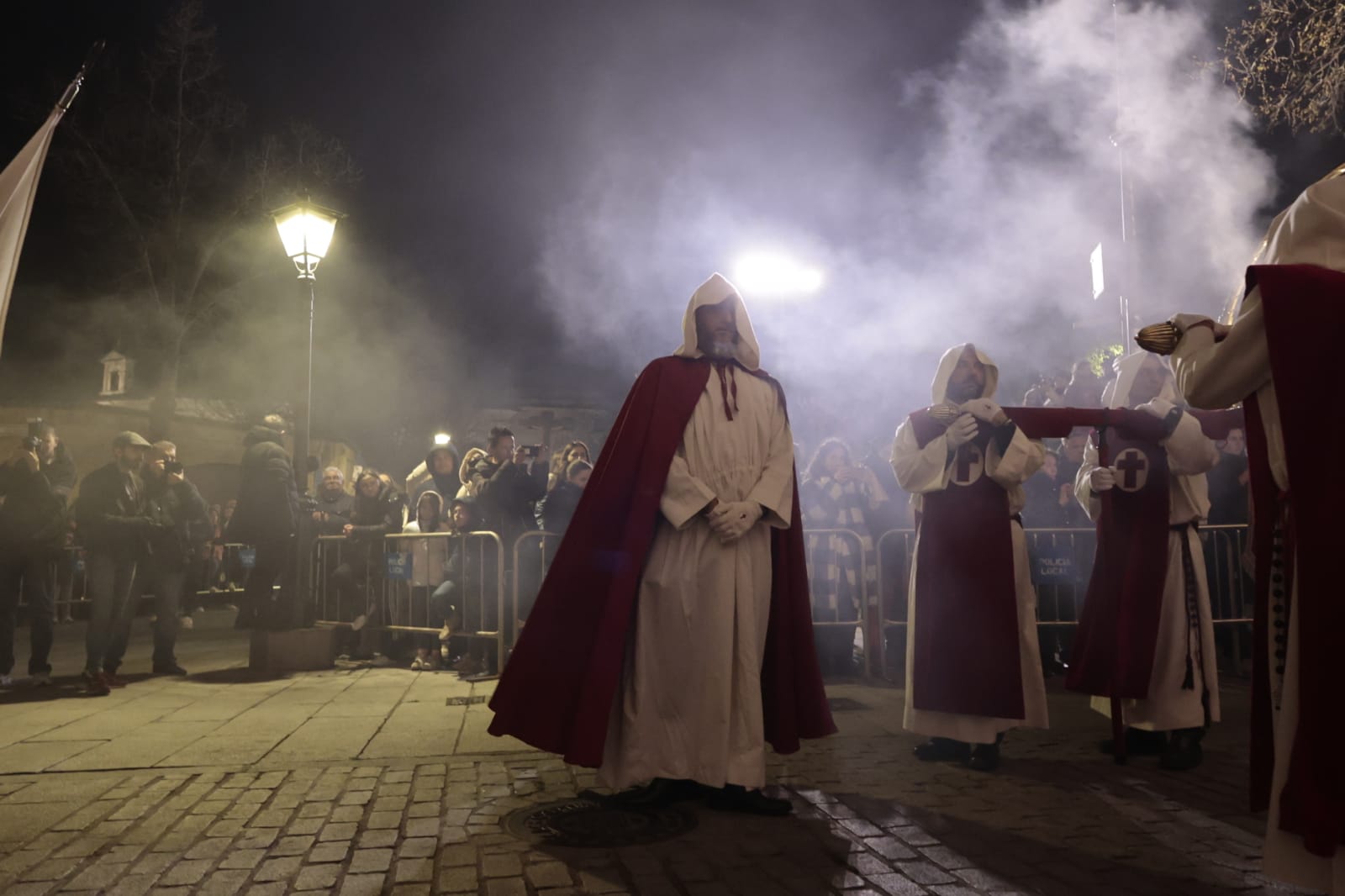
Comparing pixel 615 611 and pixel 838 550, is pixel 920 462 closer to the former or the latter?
pixel 615 611

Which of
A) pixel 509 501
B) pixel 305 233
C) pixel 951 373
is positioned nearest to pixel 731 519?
pixel 951 373

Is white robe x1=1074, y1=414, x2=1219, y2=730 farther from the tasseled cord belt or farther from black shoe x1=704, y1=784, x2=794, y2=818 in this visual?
the tasseled cord belt

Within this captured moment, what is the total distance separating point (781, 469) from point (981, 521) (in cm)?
144

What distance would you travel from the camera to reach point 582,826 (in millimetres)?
3533

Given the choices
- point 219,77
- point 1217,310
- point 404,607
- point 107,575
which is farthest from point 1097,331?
point 107,575

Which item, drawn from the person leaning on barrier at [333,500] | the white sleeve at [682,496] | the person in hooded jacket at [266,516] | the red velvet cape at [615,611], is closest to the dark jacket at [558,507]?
the person in hooded jacket at [266,516]

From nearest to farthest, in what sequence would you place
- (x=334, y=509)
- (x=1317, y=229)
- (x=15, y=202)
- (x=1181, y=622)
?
(x=1317, y=229) < (x=15, y=202) < (x=1181, y=622) < (x=334, y=509)

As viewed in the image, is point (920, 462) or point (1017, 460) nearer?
point (1017, 460)

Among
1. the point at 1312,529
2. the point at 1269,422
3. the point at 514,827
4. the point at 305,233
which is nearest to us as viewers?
the point at 1312,529

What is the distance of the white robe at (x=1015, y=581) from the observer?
4688mm

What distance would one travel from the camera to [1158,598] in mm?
4922

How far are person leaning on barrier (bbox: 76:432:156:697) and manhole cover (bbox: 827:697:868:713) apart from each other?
17.6 ft

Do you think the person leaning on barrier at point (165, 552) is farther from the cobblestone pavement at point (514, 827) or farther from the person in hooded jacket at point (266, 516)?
the cobblestone pavement at point (514, 827)

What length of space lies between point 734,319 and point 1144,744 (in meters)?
3.22
